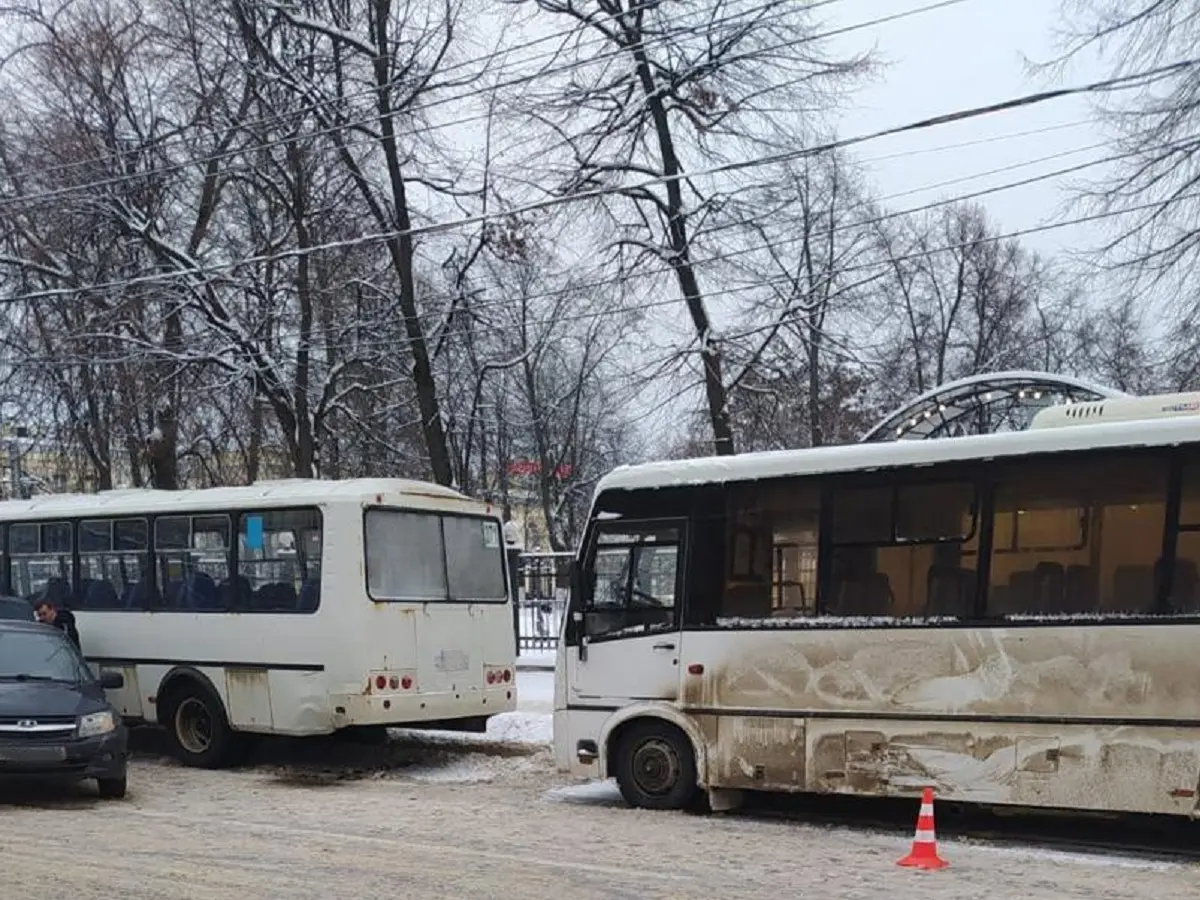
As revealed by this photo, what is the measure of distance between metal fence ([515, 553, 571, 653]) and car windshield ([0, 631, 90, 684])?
10.1 meters

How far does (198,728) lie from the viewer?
14242 mm

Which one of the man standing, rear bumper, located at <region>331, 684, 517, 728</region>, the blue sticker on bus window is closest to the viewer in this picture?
rear bumper, located at <region>331, 684, 517, 728</region>

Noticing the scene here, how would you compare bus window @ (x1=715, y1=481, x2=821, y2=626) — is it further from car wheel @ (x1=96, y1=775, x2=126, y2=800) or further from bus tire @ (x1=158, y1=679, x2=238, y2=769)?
bus tire @ (x1=158, y1=679, x2=238, y2=769)

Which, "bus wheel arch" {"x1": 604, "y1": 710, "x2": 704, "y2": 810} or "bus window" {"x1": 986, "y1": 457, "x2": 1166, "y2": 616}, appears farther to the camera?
"bus wheel arch" {"x1": 604, "y1": 710, "x2": 704, "y2": 810}

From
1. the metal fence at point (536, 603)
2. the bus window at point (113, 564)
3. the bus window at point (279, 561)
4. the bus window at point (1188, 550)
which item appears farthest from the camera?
the metal fence at point (536, 603)

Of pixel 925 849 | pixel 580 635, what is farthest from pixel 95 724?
pixel 925 849

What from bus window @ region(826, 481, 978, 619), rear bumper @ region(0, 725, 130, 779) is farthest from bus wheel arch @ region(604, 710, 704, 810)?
rear bumper @ region(0, 725, 130, 779)

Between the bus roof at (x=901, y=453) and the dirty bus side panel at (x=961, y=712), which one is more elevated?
the bus roof at (x=901, y=453)

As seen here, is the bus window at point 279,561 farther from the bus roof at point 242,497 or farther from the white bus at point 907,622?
the white bus at point 907,622

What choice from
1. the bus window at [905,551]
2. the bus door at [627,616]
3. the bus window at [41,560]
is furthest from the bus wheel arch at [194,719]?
the bus window at [905,551]

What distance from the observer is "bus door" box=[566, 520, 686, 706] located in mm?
11000

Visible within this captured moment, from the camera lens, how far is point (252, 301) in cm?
2422

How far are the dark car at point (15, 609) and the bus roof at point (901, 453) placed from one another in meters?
7.31

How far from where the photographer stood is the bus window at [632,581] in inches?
436
